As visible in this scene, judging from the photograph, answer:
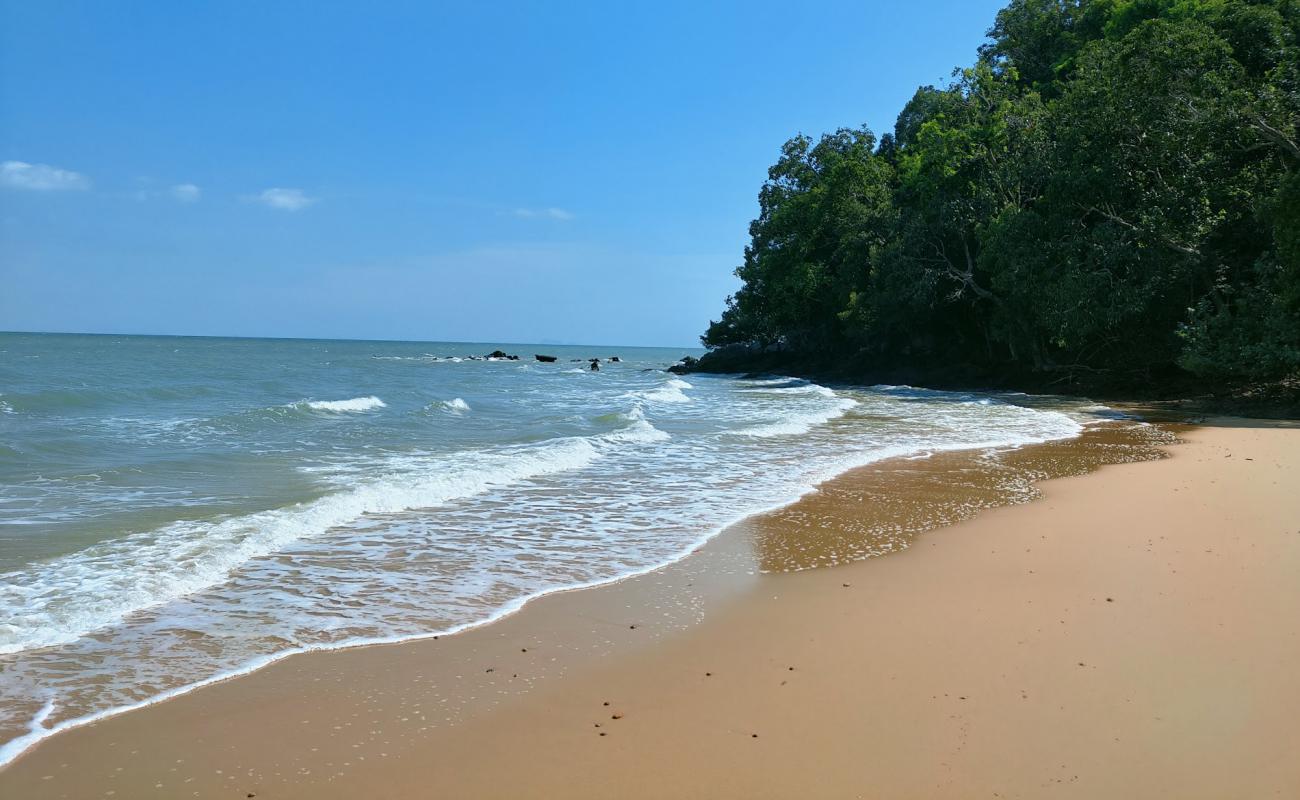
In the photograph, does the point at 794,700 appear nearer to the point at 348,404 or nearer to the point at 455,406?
the point at 455,406

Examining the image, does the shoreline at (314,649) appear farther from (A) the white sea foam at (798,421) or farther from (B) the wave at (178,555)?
(A) the white sea foam at (798,421)

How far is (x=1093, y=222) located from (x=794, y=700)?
26851 mm

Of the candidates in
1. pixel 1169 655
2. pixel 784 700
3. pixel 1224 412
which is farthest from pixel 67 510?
pixel 1224 412

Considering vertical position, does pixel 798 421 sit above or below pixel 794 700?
above

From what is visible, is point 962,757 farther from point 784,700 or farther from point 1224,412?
point 1224,412

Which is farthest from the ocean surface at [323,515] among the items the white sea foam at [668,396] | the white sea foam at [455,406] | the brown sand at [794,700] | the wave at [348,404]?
the white sea foam at [668,396]

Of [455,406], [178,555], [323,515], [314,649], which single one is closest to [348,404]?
[455,406]

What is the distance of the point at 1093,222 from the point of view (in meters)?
26.0

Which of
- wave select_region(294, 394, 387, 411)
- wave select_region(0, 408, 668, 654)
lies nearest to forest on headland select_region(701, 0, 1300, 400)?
wave select_region(0, 408, 668, 654)

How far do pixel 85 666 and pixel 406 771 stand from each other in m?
2.36

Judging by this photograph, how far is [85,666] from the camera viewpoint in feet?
14.2

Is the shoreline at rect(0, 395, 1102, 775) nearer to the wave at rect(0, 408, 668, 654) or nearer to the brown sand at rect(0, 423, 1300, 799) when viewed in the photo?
the brown sand at rect(0, 423, 1300, 799)

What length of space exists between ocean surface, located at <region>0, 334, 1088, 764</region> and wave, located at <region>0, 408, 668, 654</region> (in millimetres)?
24

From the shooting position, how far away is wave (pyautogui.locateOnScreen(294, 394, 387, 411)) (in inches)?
856
